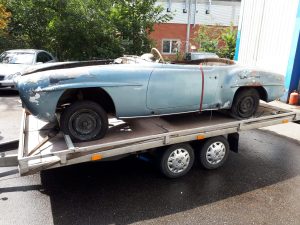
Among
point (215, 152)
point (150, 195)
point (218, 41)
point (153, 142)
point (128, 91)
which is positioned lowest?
point (150, 195)

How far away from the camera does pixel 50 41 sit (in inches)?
546

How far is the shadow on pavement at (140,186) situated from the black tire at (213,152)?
13 cm

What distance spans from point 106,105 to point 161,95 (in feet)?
2.54

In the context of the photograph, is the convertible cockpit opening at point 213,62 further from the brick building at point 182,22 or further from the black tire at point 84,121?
the brick building at point 182,22

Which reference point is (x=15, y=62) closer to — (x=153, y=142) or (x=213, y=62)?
(x=213, y=62)

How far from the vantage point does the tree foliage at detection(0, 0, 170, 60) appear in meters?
12.3

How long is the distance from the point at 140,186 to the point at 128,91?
1.33 m

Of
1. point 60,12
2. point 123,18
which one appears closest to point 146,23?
point 123,18

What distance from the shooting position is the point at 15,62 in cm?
1030

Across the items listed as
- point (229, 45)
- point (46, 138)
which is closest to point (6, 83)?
point (46, 138)

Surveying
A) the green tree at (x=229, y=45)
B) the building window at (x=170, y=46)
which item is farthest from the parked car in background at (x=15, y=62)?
the building window at (x=170, y=46)

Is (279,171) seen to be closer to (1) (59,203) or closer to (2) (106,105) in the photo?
(2) (106,105)

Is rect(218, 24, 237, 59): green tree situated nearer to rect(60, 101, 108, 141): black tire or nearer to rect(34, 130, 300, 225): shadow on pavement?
rect(34, 130, 300, 225): shadow on pavement

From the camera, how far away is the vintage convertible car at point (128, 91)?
362cm
